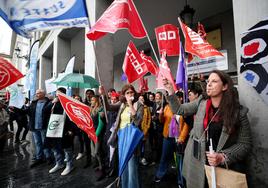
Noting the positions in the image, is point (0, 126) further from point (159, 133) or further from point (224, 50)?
point (224, 50)

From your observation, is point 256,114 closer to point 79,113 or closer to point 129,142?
point 129,142

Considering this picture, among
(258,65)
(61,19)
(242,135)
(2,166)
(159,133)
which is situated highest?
(61,19)

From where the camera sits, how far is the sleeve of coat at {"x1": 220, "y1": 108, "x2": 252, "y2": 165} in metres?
1.63

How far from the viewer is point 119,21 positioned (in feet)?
9.52

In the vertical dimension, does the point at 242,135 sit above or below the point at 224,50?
below

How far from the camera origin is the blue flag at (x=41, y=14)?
108 inches

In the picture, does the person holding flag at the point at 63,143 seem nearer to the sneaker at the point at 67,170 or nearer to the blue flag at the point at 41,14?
the sneaker at the point at 67,170

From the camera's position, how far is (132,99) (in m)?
2.93

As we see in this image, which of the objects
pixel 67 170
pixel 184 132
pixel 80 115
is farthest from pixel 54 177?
pixel 184 132

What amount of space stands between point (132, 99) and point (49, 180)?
2860mm

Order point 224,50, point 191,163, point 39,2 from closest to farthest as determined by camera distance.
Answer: point 191,163 → point 39,2 → point 224,50

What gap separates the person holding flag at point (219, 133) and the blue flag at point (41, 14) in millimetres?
2389

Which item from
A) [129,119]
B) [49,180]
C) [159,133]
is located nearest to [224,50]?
[159,133]

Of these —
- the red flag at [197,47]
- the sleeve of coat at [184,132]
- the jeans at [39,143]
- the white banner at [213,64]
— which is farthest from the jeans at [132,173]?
the white banner at [213,64]
